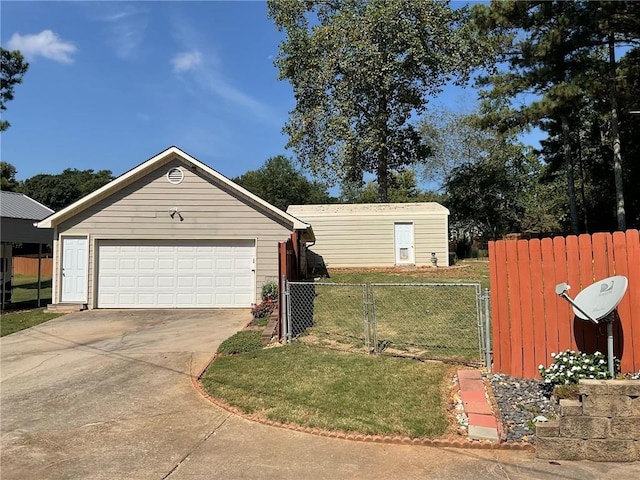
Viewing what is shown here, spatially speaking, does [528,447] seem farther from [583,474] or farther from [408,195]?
[408,195]

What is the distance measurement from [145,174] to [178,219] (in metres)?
1.67

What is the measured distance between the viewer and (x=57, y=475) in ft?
12.5

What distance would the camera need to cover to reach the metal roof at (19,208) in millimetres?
16984

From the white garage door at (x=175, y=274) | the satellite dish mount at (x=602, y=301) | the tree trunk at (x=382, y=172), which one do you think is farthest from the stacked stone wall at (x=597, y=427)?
the tree trunk at (x=382, y=172)

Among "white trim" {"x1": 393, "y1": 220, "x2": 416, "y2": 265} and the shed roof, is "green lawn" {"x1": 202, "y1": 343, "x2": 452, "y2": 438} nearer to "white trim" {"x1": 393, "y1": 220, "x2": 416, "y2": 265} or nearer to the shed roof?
"white trim" {"x1": 393, "y1": 220, "x2": 416, "y2": 265}

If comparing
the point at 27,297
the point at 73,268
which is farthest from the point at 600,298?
the point at 27,297

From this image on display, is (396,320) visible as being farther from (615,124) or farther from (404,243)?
(615,124)

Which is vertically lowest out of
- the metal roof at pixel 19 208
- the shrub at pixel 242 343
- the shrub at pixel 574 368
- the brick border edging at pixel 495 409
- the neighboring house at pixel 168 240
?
the brick border edging at pixel 495 409

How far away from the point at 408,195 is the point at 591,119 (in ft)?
84.8

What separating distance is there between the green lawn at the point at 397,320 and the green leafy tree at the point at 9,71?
58.5 feet

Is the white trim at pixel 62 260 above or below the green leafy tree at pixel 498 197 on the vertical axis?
below

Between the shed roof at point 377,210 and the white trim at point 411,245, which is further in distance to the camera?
the shed roof at point 377,210

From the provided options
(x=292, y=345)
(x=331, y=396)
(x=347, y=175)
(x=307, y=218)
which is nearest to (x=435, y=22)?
(x=347, y=175)

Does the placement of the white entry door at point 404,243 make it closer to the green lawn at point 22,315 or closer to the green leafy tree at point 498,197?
the green leafy tree at point 498,197
